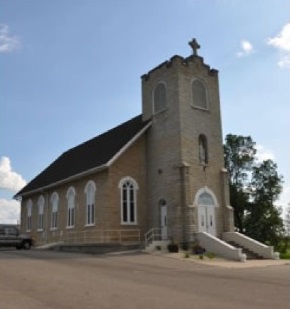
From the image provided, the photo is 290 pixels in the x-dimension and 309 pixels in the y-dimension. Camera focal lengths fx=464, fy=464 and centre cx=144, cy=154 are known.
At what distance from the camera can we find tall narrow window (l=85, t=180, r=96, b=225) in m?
31.5

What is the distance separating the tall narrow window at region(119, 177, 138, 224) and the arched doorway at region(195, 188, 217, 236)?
14.4ft

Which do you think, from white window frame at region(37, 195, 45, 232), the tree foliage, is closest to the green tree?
the tree foliage

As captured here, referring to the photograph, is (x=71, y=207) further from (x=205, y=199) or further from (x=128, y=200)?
(x=205, y=199)

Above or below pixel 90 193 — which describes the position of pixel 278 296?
below

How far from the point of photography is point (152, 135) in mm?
31578

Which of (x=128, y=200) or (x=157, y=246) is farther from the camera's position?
(x=128, y=200)

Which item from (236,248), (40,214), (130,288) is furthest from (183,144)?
(130,288)

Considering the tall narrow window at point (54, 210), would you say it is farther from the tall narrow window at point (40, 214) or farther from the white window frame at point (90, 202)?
the white window frame at point (90, 202)

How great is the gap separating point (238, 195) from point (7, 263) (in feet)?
78.4

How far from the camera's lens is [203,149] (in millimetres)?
30688

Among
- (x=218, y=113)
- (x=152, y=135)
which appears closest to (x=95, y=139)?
(x=152, y=135)

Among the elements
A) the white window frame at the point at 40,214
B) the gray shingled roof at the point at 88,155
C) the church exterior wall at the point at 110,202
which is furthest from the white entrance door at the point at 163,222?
the white window frame at the point at 40,214

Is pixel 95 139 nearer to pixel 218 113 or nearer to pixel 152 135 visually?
pixel 152 135

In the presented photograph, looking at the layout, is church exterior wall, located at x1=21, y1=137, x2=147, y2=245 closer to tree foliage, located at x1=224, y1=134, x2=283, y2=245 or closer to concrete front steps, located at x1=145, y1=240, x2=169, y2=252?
concrete front steps, located at x1=145, y1=240, x2=169, y2=252
